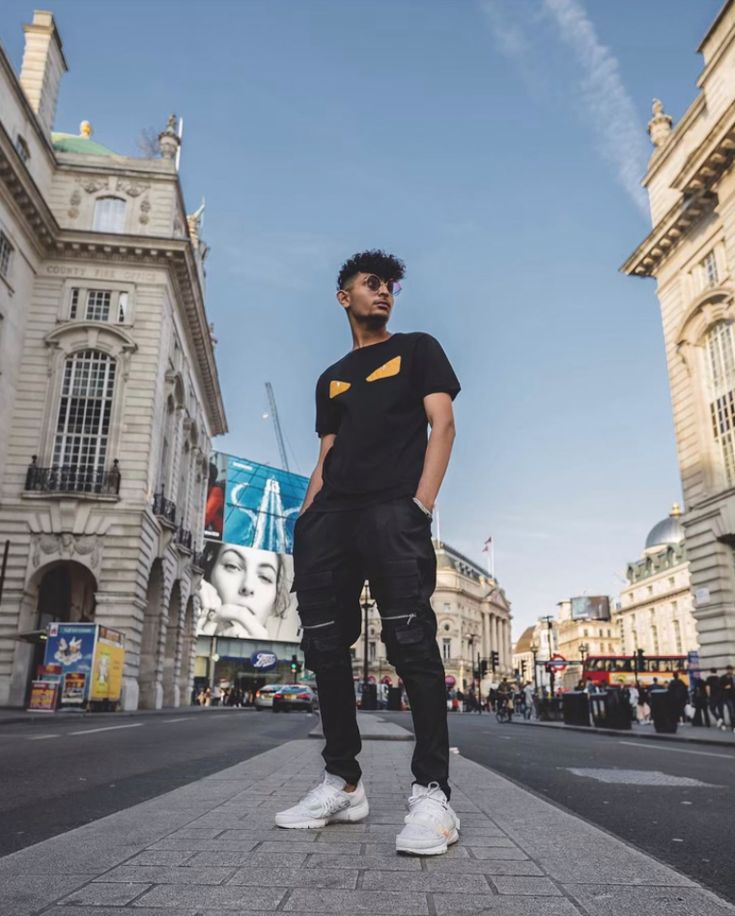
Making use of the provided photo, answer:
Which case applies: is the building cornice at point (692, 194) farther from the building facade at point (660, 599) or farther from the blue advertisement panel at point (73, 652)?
the building facade at point (660, 599)

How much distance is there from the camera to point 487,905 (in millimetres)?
1780

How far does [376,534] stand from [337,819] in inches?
42.3

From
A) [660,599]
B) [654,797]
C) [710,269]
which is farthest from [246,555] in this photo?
[654,797]

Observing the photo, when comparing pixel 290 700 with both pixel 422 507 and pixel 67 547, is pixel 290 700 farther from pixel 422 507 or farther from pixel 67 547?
pixel 422 507

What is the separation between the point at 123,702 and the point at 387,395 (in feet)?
81.4

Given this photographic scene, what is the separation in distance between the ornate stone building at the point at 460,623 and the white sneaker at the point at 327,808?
95.3m

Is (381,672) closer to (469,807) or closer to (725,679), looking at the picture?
(725,679)

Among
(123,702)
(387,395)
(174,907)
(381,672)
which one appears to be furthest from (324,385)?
(381,672)

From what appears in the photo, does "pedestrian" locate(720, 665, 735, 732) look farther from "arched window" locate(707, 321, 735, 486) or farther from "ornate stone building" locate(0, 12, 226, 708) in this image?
"ornate stone building" locate(0, 12, 226, 708)

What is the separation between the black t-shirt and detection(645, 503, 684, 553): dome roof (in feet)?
349

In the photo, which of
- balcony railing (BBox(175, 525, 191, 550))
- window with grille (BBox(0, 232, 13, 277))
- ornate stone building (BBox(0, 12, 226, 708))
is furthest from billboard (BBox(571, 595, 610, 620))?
window with grille (BBox(0, 232, 13, 277))

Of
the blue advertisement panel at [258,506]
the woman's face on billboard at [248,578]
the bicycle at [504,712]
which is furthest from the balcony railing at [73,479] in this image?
the woman's face on billboard at [248,578]

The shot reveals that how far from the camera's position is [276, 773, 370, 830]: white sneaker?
276 cm

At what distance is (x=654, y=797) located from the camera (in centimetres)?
538
